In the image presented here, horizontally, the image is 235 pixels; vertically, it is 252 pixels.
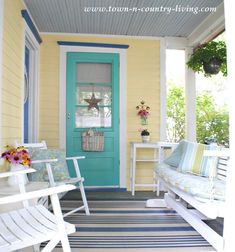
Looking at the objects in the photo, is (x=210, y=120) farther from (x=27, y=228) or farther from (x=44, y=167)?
(x=27, y=228)

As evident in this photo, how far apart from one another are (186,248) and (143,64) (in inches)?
122

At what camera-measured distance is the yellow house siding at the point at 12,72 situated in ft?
9.15

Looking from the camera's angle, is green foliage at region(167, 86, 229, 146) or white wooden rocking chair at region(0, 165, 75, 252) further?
green foliage at region(167, 86, 229, 146)

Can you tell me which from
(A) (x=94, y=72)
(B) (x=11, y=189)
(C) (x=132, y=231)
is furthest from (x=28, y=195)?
(A) (x=94, y=72)

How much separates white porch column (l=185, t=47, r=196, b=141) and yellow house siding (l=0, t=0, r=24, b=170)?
2.64 m

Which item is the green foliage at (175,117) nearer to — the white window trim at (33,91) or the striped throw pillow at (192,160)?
the striped throw pillow at (192,160)

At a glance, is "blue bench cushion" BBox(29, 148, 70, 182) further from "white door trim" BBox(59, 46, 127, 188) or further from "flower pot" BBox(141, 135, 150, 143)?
"flower pot" BBox(141, 135, 150, 143)

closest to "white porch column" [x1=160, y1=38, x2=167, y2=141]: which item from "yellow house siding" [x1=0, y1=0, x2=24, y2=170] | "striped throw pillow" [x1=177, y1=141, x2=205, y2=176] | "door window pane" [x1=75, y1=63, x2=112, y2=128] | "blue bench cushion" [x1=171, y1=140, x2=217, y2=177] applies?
"door window pane" [x1=75, y1=63, x2=112, y2=128]

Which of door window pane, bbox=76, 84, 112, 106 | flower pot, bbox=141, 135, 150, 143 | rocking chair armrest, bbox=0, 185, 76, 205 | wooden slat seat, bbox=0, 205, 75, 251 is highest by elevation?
door window pane, bbox=76, 84, 112, 106

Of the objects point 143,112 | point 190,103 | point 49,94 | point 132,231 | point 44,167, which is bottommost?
point 132,231

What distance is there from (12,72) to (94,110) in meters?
1.73

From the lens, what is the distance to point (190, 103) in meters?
4.66

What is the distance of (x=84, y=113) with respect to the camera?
454cm

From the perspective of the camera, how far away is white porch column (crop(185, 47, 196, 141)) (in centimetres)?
465
